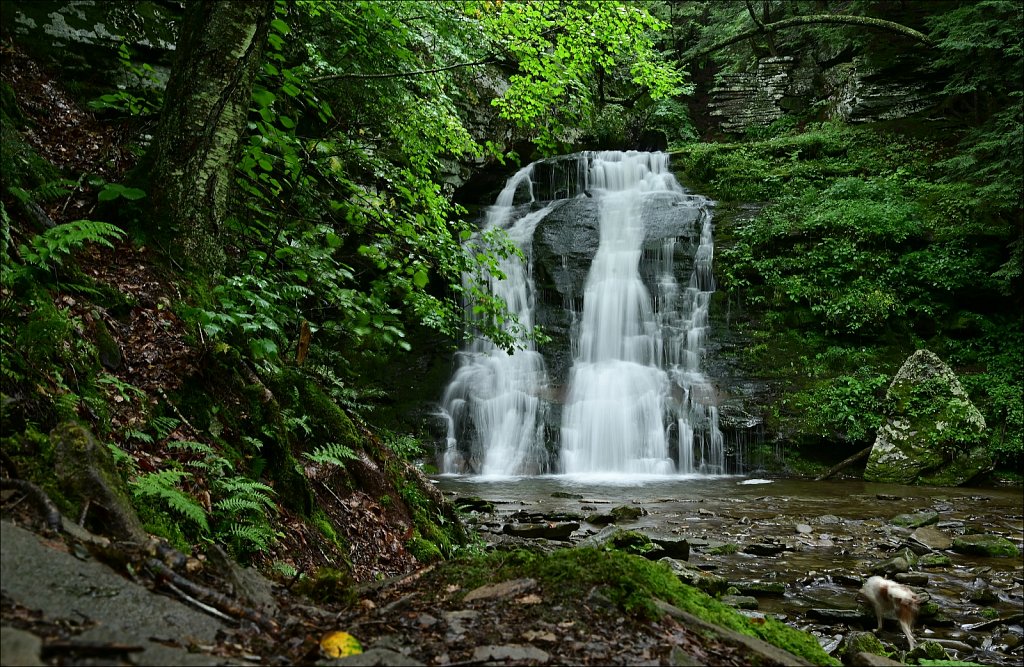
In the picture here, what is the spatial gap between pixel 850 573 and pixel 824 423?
887 centimetres

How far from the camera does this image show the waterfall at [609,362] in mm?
14664

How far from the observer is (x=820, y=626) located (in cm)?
464

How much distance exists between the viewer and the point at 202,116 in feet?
13.5

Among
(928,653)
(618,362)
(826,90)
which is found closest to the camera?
(928,653)

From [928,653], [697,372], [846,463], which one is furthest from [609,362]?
[928,653]

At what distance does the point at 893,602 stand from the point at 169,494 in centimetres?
468

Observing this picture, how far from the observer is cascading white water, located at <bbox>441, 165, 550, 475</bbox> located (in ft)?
48.8

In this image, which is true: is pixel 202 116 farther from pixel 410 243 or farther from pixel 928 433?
pixel 928 433

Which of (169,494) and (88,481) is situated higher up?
(88,481)

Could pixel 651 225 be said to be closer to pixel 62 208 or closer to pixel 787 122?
pixel 787 122

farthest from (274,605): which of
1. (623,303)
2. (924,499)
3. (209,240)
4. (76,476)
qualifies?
(623,303)

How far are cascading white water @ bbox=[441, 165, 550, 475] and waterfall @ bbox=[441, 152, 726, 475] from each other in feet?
0.09

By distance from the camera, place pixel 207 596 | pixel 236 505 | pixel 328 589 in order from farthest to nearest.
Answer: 1. pixel 236 505
2. pixel 328 589
3. pixel 207 596

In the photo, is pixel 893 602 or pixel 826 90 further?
pixel 826 90
